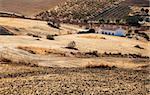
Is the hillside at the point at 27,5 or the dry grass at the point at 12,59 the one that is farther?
the hillside at the point at 27,5

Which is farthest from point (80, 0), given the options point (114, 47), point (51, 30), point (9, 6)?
point (114, 47)

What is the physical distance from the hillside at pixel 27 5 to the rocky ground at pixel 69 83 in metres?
110

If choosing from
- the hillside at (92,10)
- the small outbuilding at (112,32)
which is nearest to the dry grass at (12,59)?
the small outbuilding at (112,32)

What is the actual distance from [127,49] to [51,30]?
22.0 m

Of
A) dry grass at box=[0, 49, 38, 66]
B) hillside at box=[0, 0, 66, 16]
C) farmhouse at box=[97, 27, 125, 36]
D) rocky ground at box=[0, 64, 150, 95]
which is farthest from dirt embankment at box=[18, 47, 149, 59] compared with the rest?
hillside at box=[0, 0, 66, 16]

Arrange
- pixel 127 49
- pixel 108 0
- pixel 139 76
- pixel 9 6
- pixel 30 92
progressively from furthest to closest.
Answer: pixel 108 0, pixel 9 6, pixel 127 49, pixel 139 76, pixel 30 92

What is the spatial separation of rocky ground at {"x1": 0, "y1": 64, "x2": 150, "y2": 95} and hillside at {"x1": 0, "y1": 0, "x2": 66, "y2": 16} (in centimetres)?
10986

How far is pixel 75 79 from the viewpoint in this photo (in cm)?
2436

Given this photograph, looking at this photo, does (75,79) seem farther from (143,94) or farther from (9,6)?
(9,6)

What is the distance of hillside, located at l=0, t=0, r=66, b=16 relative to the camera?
461 feet

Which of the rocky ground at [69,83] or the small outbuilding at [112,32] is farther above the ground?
the rocky ground at [69,83]

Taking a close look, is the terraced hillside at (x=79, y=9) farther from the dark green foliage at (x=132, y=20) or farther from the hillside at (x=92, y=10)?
the dark green foliage at (x=132, y=20)

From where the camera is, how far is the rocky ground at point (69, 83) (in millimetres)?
21109

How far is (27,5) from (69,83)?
132006mm
